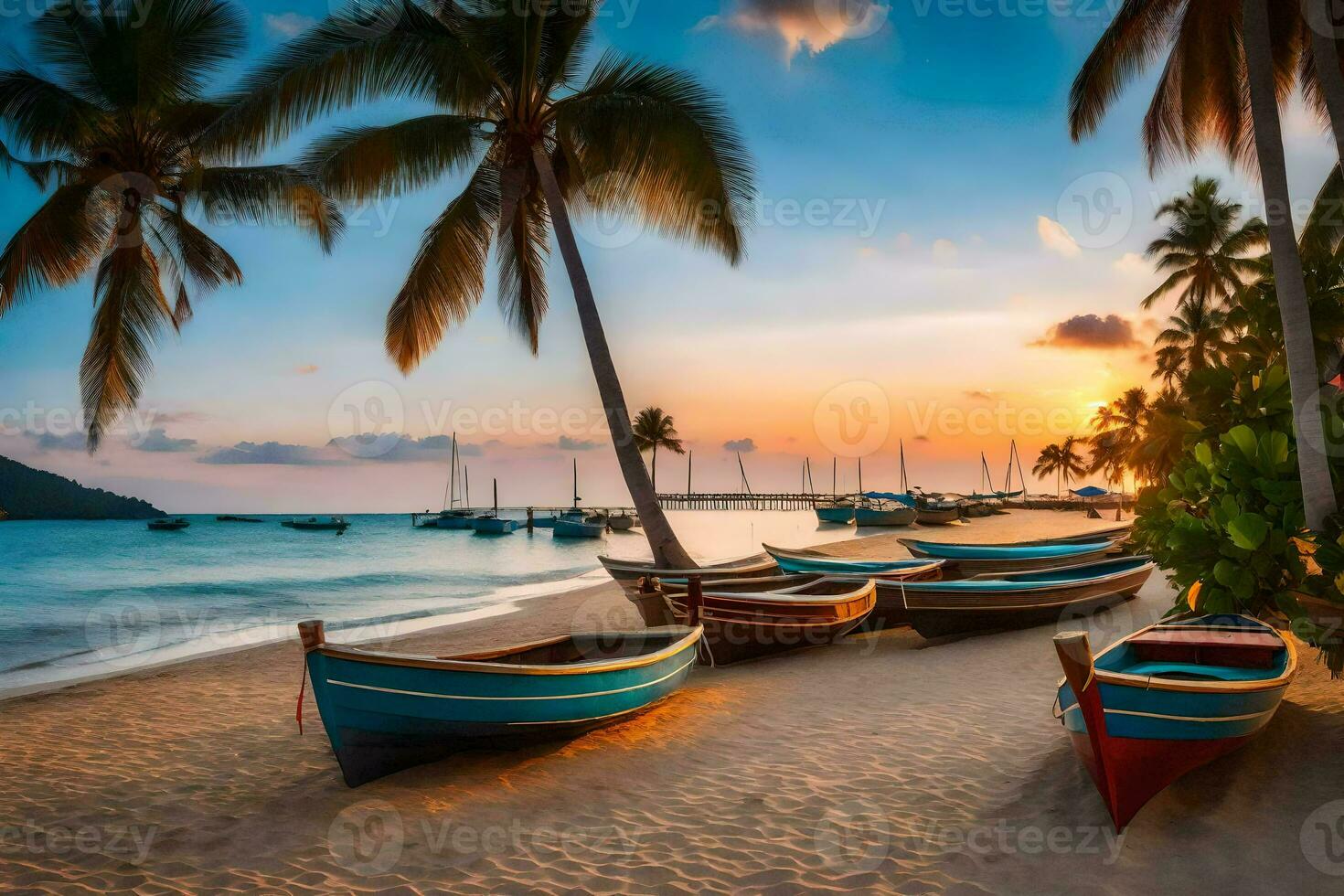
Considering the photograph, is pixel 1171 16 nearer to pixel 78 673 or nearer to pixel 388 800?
pixel 388 800

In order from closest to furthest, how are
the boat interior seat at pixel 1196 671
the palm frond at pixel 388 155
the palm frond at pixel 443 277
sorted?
the boat interior seat at pixel 1196 671
the palm frond at pixel 388 155
the palm frond at pixel 443 277

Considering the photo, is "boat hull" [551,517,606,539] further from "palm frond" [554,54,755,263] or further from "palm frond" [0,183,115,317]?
"palm frond" [554,54,755,263]

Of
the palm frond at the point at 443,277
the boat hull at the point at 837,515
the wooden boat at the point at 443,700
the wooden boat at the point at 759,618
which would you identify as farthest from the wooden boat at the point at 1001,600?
Answer: the boat hull at the point at 837,515

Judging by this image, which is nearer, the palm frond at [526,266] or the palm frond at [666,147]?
the palm frond at [666,147]

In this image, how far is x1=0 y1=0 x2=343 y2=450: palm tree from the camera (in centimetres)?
1430

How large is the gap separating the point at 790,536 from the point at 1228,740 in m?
45.5

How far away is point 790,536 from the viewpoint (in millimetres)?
49906

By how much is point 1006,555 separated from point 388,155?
50.0 feet

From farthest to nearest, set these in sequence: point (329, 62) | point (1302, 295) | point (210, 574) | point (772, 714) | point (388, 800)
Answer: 1. point (210, 574)
2. point (329, 62)
3. point (772, 714)
4. point (1302, 295)
5. point (388, 800)

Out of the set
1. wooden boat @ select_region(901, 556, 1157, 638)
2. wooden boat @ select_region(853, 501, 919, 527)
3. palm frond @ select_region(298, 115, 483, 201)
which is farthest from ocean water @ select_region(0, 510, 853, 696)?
wooden boat @ select_region(901, 556, 1157, 638)

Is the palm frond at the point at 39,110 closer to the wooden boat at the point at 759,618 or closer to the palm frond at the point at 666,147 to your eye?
the palm frond at the point at 666,147

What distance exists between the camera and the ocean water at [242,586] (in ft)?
52.2

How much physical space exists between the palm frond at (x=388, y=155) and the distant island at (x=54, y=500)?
98360 millimetres

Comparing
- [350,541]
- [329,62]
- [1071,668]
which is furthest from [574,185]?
[350,541]
